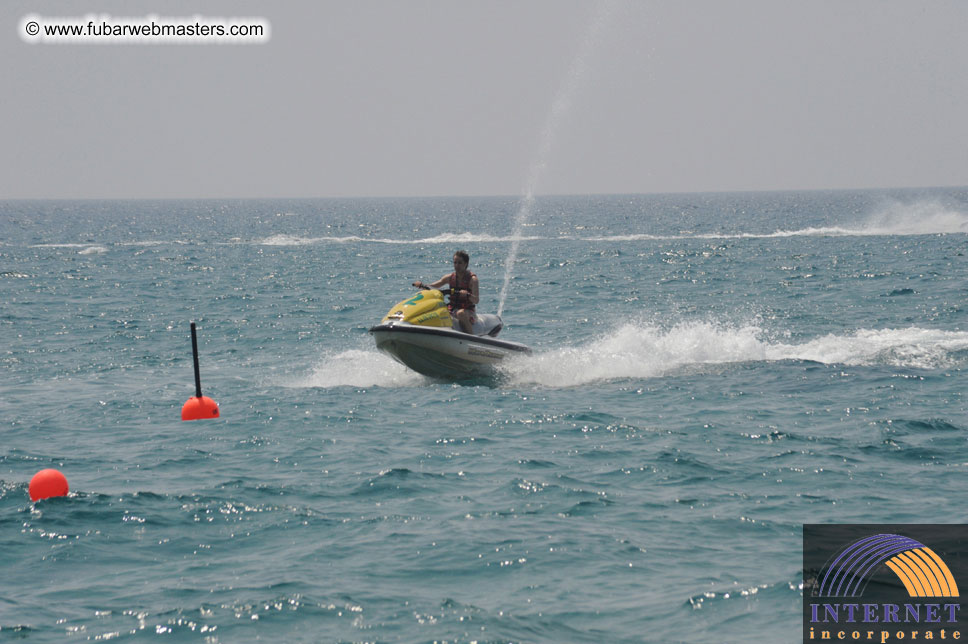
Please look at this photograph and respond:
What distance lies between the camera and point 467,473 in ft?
35.1

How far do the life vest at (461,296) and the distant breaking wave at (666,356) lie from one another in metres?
1.19

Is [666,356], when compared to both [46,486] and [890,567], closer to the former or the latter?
[890,567]

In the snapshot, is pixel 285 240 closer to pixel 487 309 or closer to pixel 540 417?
pixel 487 309

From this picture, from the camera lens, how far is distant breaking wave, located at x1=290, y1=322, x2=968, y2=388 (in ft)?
53.3

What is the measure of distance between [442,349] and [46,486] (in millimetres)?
6473

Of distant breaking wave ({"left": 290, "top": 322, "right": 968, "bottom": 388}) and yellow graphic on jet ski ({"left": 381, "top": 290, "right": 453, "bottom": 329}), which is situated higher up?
yellow graphic on jet ski ({"left": 381, "top": 290, "right": 453, "bottom": 329})

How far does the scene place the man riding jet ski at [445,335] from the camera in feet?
49.3

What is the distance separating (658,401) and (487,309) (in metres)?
14.8

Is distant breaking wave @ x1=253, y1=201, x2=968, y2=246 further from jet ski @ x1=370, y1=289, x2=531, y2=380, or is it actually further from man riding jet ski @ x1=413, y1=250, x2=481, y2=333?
jet ski @ x1=370, y1=289, x2=531, y2=380

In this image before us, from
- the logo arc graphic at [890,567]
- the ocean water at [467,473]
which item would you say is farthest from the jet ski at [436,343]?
the logo arc graphic at [890,567]

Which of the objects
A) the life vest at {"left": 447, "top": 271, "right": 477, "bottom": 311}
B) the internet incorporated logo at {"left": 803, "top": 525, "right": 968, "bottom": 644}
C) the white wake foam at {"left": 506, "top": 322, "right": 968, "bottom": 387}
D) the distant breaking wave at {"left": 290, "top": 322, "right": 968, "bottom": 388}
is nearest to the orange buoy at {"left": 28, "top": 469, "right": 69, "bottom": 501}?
the distant breaking wave at {"left": 290, "top": 322, "right": 968, "bottom": 388}

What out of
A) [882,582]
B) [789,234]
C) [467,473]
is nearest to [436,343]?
[467,473]

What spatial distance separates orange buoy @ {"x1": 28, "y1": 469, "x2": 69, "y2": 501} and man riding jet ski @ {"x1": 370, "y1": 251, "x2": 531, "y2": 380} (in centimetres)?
582

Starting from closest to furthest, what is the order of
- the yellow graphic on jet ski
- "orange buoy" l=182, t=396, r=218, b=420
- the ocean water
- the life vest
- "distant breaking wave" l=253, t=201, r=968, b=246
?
the ocean water → "orange buoy" l=182, t=396, r=218, b=420 → the yellow graphic on jet ski → the life vest → "distant breaking wave" l=253, t=201, r=968, b=246
